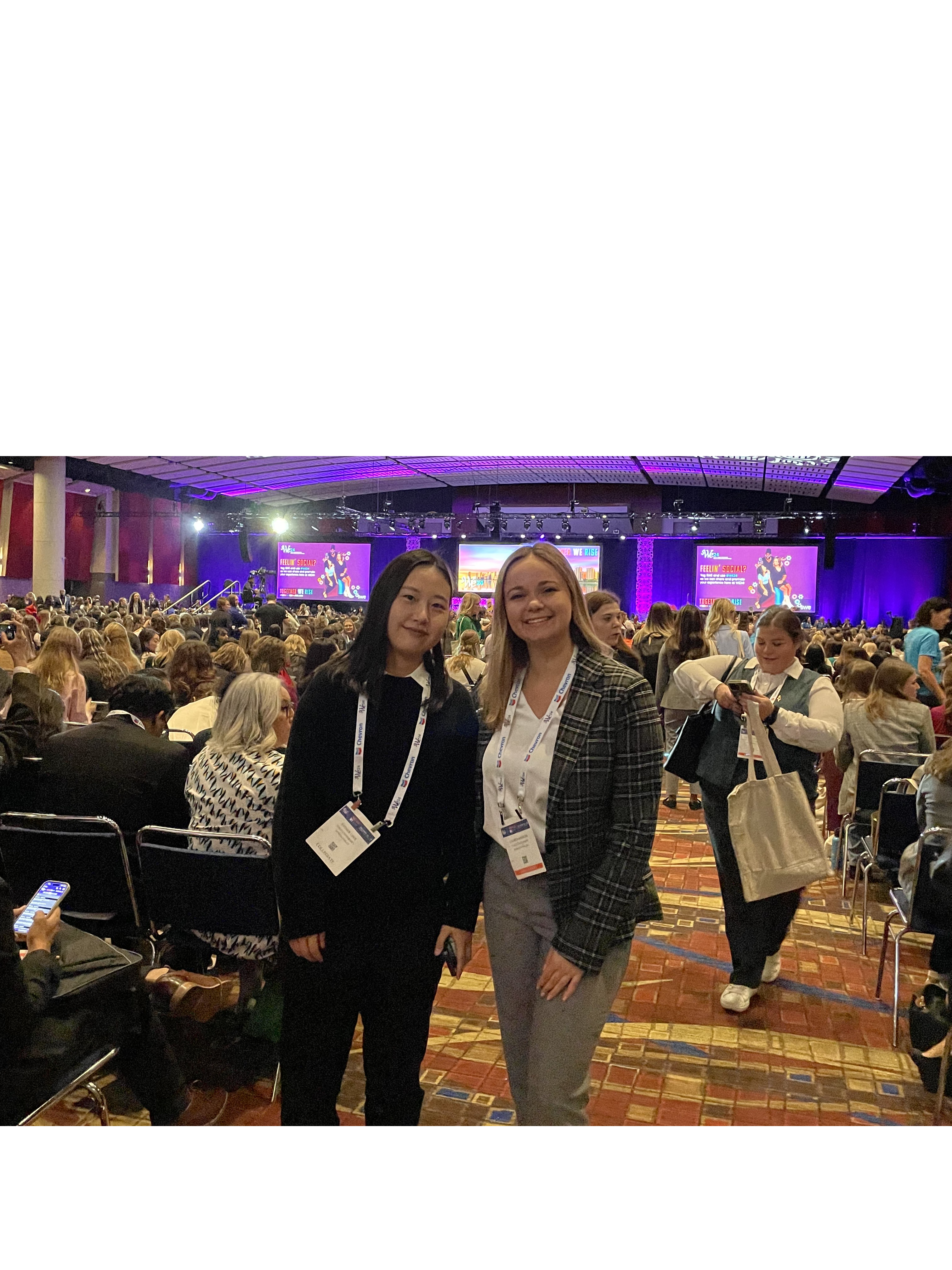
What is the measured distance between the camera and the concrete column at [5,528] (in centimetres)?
857

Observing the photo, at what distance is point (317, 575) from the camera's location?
21078 mm

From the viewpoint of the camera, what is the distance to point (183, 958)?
3.03m

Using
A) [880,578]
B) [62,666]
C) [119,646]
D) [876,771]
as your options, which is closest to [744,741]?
[876,771]

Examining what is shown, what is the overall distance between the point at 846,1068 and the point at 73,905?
282 cm

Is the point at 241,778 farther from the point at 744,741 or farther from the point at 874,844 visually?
the point at 874,844

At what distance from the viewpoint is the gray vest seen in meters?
3.22

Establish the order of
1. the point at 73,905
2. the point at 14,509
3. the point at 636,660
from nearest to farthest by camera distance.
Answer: the point at 73,905 → the point at 636,660 → the point at 14,509

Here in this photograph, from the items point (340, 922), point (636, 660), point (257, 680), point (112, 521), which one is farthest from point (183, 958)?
point (112, 521)

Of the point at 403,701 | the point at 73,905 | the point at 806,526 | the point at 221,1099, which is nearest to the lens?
the point at 403,701

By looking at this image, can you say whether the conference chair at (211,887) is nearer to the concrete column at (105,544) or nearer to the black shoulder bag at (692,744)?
the black shoulder bag at (692,744)

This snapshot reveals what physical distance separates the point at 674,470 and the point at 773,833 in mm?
19519

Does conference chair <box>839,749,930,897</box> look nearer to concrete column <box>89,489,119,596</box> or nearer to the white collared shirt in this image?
the white collared shirt

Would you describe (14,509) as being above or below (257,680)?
above

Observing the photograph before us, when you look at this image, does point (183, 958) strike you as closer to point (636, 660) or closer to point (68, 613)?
point (636, 660)
